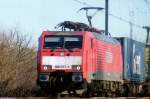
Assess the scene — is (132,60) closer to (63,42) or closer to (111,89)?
(111,89)

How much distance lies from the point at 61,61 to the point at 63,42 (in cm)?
90

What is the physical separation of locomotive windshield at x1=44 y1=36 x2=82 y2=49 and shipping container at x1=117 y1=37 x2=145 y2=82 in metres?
7.61

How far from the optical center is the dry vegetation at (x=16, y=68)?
2822cm

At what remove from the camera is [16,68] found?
3469 centimetres

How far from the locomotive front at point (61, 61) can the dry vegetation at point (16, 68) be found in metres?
4.46

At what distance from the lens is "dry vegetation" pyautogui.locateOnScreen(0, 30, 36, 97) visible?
28.2 metres

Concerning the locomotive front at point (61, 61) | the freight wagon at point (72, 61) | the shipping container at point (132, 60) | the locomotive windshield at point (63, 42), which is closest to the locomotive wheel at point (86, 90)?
the freight wagon at point (72, 61)

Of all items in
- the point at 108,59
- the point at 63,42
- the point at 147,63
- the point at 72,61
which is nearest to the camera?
the point at 72,61

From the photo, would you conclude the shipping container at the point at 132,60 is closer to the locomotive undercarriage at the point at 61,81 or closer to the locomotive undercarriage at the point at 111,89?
the locomotive undercarriage at the point at 111,89

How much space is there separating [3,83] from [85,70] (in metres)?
9.35

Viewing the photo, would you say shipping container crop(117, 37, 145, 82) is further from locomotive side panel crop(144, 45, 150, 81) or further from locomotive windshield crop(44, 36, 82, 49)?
locomotive windshield crop(44, 36, 82, 49)

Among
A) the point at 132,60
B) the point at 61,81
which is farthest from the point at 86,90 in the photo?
the point at 132,60

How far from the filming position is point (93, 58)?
22.8 m

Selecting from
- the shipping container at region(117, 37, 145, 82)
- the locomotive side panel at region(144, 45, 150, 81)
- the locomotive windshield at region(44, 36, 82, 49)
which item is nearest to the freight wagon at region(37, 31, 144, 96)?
the locomotive windshield at region(44, 36, 82, 49)
